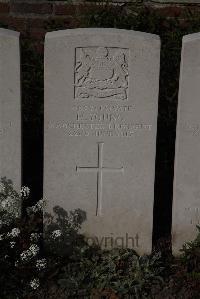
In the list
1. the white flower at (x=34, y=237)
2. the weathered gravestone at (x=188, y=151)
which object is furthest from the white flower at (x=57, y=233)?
the weathered gravestone at (x=188, y=151)

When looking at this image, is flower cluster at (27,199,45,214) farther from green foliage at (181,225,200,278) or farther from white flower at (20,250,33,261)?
green foliage at (181,225,200,278)

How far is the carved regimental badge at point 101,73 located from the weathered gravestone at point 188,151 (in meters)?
0.42

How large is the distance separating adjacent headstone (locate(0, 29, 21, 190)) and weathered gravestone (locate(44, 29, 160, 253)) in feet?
0.66

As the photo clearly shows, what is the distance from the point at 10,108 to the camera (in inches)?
165

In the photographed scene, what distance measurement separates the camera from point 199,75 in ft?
13.7

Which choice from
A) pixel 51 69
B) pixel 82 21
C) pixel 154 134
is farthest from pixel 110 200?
pixel 82 21

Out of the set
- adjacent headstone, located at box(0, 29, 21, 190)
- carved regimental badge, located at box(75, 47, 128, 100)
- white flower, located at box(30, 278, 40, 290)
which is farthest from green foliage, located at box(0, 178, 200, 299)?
carved regimental badge, located at box(75, 47, 128, 100)

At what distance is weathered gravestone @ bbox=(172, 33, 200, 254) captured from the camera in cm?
415

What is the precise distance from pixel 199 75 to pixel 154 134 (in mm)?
526

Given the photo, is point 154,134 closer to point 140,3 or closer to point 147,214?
point 147,214

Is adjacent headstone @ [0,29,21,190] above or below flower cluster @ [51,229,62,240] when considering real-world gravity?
above

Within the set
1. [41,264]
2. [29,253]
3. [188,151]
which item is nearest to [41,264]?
[41,264]

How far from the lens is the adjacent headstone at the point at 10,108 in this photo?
160 inches

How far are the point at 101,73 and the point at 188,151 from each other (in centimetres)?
86
